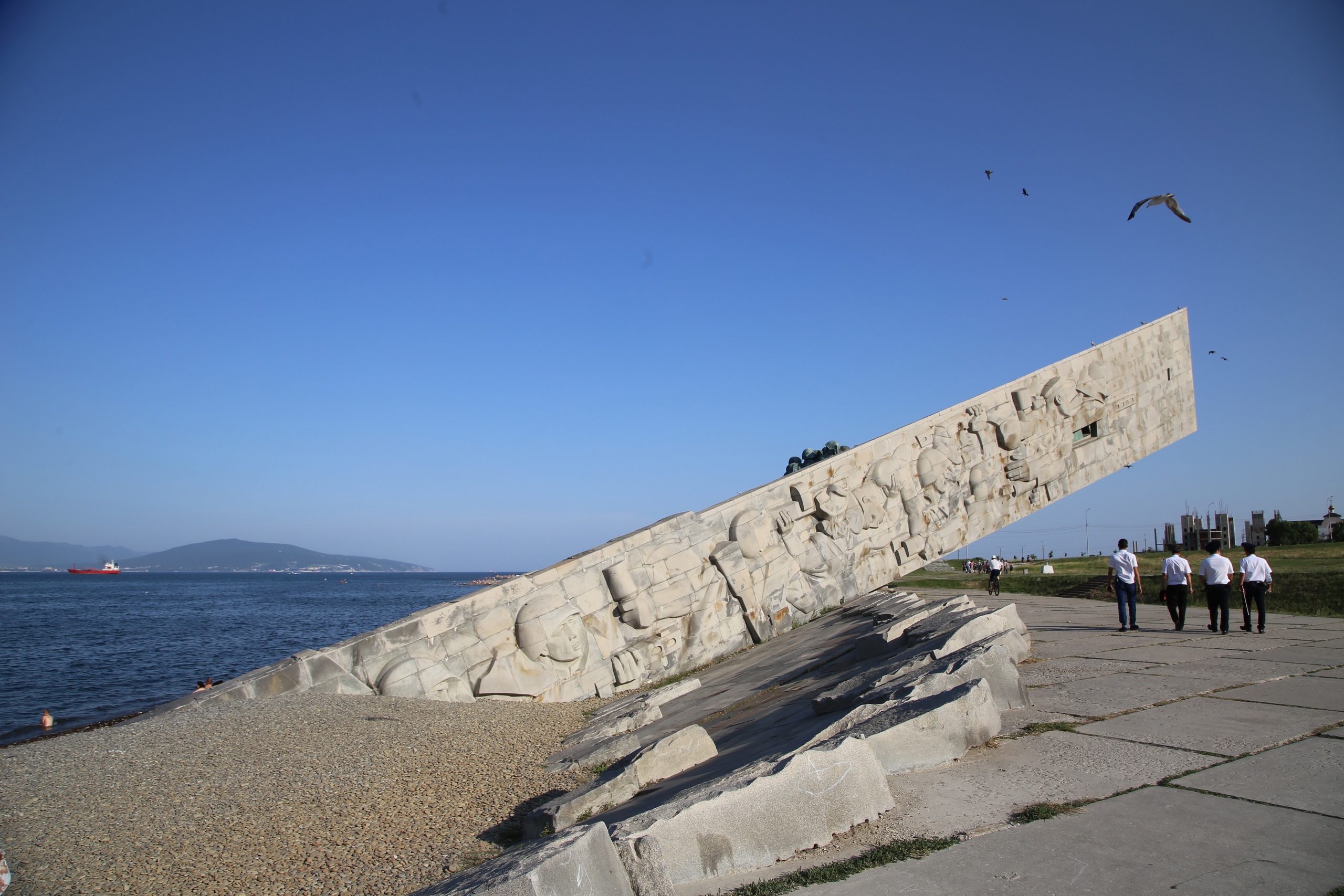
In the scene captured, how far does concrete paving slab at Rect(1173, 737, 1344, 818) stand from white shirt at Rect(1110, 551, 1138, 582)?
4.97 meters

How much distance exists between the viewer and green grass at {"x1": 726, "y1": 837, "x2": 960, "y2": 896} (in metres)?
2.45

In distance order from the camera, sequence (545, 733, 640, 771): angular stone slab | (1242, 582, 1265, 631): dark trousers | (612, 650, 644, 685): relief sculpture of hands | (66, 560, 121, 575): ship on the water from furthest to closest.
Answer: (66, 560, 121, 575): ship on the water
(612, 650, 644, 685): relief sculpture of hands
(1242, 582, 1265, 631): dark trousers
(545, 733, 640, 771): angular stone slab

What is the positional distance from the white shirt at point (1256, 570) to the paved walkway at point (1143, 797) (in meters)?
2.88

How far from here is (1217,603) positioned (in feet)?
25.9

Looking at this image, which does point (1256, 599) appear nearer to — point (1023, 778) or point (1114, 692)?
point (1114, 692)

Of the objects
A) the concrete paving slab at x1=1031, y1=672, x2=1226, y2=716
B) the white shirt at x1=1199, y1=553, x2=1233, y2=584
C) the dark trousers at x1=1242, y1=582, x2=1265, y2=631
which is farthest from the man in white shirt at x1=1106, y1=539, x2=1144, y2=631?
the concrete paving slab at x1=1031, y1=672, x2=1226, y2=716

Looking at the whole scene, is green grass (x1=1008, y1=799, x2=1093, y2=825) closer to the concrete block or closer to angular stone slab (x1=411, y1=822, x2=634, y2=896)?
the concrete block

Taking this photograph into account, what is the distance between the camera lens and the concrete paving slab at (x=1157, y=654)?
239 inches

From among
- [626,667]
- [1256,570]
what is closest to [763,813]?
[626,667]

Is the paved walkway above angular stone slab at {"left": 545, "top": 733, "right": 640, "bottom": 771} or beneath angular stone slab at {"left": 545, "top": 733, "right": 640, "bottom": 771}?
above

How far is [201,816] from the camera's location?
4.52 m

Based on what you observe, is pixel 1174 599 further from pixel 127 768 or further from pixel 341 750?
pixel 127 768

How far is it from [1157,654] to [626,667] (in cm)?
569

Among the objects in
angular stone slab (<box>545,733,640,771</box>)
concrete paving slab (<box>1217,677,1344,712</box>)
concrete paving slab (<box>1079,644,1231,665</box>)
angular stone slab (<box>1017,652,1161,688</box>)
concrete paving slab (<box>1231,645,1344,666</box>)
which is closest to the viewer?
concrete paving slab (<box>1217,677,1344,712</box>)
